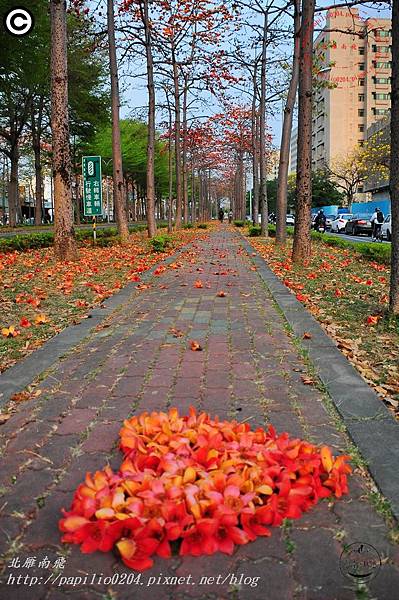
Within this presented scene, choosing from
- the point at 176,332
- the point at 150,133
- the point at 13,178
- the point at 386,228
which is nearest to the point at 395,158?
the point at 176,332

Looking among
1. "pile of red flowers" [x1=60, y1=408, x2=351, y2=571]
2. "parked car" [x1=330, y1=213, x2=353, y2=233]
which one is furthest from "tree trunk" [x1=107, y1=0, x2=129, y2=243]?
"parked car" [x1=330, y1=213, x2=353, y2=233]

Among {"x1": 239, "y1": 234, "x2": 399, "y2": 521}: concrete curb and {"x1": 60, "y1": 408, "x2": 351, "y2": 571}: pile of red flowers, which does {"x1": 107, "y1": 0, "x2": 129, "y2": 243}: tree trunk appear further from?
{"x1": 60, "y1": 408, "x2": 351, "y2": 571}: pile of red flowers

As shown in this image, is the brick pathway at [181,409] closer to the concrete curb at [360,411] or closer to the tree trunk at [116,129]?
the concrete curb at [360,411]

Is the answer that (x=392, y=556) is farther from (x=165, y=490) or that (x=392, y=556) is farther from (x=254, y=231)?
(x=254, y=231)

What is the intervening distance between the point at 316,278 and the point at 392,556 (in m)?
7.90

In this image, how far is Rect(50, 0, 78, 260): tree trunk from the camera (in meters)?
11.3

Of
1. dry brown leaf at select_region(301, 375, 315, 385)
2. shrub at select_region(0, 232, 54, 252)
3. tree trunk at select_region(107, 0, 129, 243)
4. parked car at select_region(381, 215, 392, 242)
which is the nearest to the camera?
dry brown leaf at select_region(301, 375, 315, 385)

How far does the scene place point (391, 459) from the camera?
8.45ft

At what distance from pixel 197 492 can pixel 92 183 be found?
16.2m

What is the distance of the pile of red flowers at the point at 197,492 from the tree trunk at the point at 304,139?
30.9 ft

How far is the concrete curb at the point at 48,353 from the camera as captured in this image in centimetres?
379

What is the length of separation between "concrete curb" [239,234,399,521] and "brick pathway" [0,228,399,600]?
97 mm

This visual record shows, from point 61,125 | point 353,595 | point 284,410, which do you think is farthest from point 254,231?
point 353,595

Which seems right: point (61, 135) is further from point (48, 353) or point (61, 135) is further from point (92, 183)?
point (48, 353)
